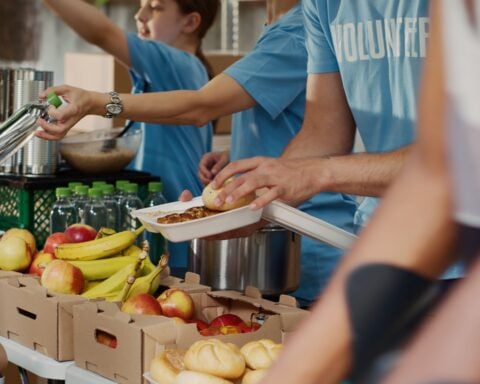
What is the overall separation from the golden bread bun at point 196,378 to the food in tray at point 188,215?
35 cm

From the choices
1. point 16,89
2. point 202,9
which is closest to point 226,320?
point 16,89

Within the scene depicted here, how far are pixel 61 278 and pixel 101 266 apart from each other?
17 centimetres

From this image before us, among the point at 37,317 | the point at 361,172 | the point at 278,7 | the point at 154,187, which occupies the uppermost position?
the point at 278,7

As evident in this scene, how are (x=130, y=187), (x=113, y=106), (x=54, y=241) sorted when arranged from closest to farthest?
1. (x=54, y=241)
2. (x=113, y=106)
3. (x=130, y=187)

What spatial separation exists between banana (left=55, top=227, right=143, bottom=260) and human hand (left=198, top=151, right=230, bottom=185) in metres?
0.53

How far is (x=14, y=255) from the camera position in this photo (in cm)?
239

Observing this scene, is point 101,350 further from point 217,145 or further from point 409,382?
point 217,145

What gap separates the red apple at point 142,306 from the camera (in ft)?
6.49

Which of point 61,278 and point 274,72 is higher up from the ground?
point 274,72

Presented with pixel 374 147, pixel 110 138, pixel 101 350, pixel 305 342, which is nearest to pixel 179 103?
pixel 110 138

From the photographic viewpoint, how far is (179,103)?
2840 mm

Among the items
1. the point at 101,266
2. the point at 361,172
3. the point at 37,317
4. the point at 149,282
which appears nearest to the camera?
the point at 361,172

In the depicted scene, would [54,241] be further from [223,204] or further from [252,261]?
[223,204]

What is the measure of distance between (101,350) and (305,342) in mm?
1425
